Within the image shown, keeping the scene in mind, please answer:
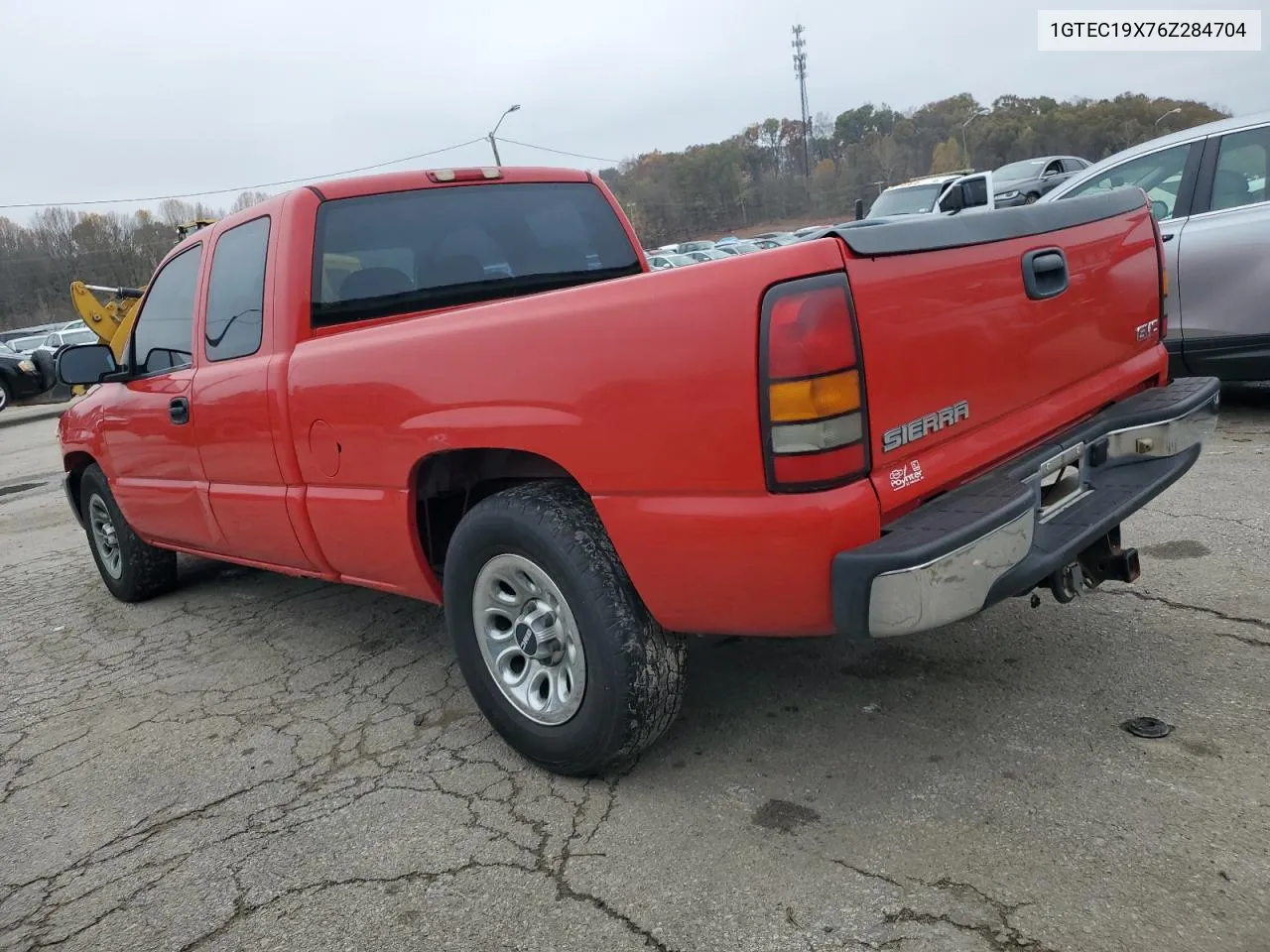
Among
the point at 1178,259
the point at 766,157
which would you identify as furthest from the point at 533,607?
the point at 766,157

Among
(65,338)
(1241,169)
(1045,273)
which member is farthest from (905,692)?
(65,338)

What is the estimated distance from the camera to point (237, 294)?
153 inches

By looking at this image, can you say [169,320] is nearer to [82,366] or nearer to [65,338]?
[82,366]

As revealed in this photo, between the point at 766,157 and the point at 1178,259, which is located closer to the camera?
the point at 1178,259

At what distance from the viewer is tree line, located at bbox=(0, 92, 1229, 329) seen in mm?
51719

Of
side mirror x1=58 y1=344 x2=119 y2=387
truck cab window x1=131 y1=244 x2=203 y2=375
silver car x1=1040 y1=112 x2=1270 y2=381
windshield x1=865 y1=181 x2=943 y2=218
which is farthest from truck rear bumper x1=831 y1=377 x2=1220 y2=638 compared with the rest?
windshield x1=865 y1=181 x2=943 y2=218

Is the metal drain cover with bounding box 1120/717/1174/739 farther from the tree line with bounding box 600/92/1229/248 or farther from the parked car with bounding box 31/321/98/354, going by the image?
the tree line with bounding box 600/92/1229/248

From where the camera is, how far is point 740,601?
231 centimetres

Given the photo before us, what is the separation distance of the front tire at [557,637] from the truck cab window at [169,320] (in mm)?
2145

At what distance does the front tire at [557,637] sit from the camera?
2.55m

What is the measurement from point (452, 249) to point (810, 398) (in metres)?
→ 2.21

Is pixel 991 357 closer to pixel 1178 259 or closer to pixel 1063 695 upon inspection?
pixel 1063 695

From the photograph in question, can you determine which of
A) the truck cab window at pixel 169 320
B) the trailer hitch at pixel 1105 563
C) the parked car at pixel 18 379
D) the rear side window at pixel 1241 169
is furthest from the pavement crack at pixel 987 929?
the parked car at pixel 18 379

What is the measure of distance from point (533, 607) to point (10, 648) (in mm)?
3628
